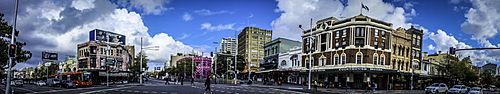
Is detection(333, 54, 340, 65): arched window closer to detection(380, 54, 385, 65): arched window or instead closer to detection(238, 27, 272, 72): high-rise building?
detection(380, 54, 385, 65): arched window

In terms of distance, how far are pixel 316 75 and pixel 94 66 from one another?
1929 inches

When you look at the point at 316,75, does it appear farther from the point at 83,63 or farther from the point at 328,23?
the point at 83,63

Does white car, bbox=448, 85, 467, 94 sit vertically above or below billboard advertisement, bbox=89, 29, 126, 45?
below

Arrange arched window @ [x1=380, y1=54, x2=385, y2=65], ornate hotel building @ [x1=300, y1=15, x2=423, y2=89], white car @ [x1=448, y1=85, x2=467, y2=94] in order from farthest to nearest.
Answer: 1. arched window @ [x1=380, y1=54, x2=385, y2=65]
2. ornate hotel building @ [x1=300, y1=15, x2=423, y2=89]
3. white car @ [x1=448, y1=85, x2=467, y2=94]

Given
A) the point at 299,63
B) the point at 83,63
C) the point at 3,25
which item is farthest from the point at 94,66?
the point at 3,25

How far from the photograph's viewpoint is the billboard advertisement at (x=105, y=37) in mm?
95938

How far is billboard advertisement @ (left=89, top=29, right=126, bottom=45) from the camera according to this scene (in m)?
95.9

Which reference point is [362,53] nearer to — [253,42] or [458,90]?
[458,90]

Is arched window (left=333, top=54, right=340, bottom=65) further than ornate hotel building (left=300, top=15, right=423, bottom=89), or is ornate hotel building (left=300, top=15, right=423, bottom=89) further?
arched window (left=333, top=54, right=340, bottom=65)

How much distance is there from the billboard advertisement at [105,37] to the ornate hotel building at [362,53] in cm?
5085

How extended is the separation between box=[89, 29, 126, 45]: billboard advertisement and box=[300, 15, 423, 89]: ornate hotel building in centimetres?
5085

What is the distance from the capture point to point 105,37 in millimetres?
97562

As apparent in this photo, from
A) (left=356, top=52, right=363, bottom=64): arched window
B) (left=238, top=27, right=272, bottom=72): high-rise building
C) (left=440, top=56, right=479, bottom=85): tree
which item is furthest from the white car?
(left=238, top=27, right=272, bottom=72): high-rise building

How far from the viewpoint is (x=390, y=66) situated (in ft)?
208
